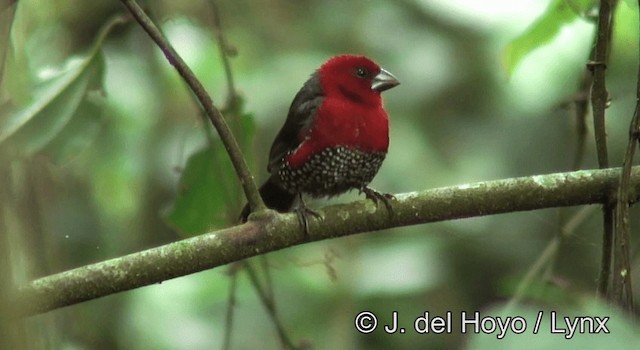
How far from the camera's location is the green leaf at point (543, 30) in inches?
98.3

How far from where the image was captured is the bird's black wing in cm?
301

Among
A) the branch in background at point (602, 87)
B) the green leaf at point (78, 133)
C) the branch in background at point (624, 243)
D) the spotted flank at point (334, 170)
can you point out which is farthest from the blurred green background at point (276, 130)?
the branch in background at point (624, 243)

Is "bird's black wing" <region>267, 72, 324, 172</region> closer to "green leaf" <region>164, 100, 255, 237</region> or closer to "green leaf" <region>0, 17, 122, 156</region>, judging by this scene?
"green leaf" <region>164, 100, 255, 237</region>

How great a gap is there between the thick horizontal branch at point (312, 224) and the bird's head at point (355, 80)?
0.90 meters

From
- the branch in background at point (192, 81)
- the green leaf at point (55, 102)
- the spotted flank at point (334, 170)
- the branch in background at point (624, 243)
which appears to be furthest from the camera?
the spotted flank at point (334, 170)

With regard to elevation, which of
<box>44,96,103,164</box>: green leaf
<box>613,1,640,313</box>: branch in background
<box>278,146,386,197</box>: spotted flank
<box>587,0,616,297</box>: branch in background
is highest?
<box>587,0,616,297</box>: branch in background

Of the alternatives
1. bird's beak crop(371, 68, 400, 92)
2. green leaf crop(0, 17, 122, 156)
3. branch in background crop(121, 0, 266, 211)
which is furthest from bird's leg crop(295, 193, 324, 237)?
bird's beak crop(371, 68, 400, 92)

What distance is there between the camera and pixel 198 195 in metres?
2.82

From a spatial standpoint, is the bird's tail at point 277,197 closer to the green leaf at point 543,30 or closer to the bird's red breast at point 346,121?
the bird's red breast at point 346,121

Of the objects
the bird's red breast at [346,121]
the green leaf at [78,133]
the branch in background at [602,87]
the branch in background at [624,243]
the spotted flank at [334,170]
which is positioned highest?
the branch in background at [602,87]

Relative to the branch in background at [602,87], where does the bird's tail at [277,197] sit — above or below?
below

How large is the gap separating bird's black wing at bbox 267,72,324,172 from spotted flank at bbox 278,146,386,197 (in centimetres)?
5

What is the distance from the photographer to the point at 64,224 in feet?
14.0

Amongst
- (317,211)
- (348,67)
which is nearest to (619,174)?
(317,211)
